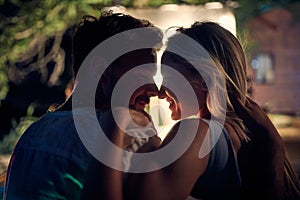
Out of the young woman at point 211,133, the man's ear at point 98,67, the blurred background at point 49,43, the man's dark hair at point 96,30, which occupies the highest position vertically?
the man's dark hair at point 96,30

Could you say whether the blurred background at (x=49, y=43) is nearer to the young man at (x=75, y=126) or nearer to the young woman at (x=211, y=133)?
the young woman at (x=211, y=133)

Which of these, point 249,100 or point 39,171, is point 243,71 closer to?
point 249,100

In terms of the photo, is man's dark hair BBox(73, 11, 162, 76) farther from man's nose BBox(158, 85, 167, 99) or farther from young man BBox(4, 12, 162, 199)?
man's nose BBox(158, 85, 167, 99)

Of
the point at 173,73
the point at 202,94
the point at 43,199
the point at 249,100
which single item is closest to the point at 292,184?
the point at 249,100

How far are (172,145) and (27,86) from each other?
5.57 meters

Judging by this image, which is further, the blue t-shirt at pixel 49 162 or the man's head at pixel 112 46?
the man's head at pixel 112 46

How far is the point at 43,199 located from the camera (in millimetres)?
1639

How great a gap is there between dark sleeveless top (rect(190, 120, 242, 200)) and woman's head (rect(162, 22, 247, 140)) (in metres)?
0.13

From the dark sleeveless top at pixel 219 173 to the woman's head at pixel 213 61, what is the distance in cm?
13

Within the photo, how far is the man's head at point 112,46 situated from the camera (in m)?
1.76

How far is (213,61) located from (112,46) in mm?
353

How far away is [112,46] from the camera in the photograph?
1.78m

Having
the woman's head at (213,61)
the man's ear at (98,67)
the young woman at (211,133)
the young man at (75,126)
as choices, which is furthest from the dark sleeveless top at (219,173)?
the man's ear at (98,67)

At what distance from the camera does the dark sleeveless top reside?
62.1 inches
